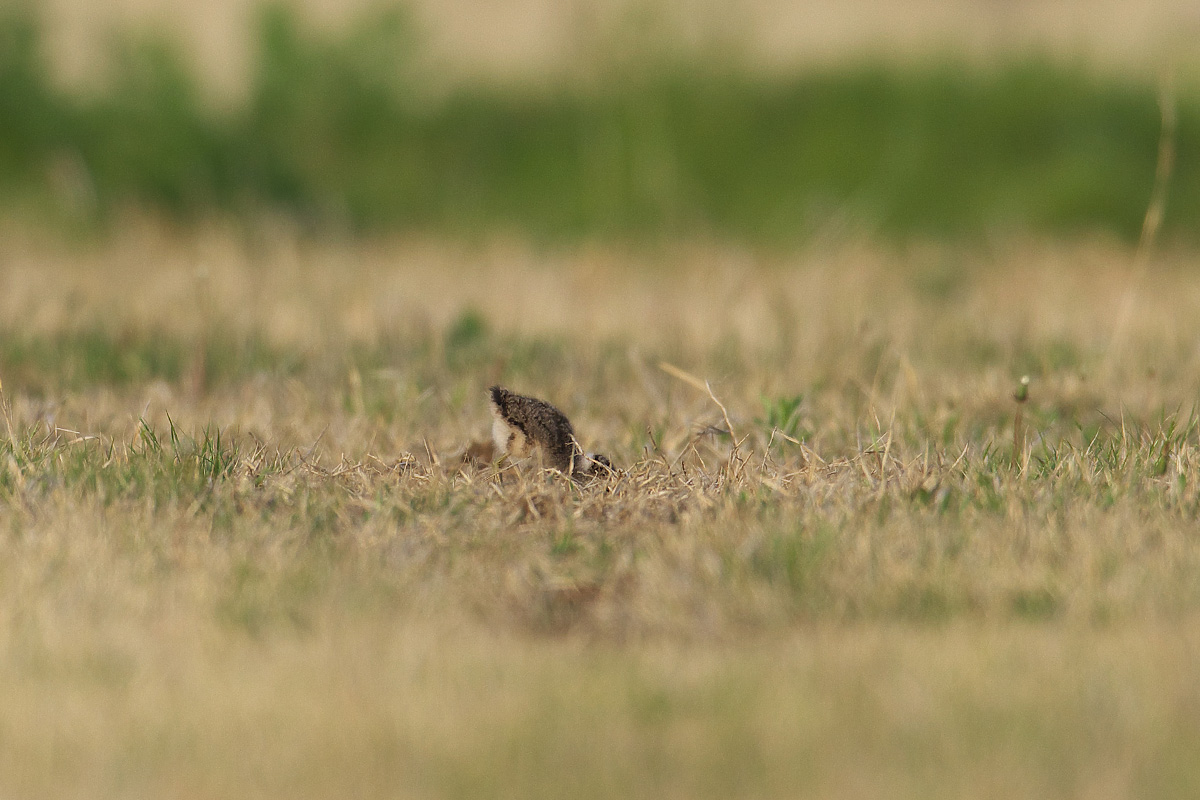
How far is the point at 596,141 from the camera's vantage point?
12266 millimetres

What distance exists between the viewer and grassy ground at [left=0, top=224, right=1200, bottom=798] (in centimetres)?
227

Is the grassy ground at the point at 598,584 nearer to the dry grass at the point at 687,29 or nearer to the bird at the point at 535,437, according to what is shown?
the bird at the point at 535,437

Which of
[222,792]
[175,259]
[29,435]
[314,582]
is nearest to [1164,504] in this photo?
[314,582]

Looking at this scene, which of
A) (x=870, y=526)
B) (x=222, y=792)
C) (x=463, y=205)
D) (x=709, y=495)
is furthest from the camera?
(x=463, y=205)

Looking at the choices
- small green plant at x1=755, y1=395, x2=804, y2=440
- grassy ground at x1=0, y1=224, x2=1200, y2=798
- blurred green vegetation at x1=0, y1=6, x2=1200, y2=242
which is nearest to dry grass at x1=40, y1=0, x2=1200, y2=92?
blurred green vegetation at x1=0, y1=6, x2=1200, y2=242

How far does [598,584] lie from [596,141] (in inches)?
374

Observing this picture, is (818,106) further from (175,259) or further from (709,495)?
(709,495)

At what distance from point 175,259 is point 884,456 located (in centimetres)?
601

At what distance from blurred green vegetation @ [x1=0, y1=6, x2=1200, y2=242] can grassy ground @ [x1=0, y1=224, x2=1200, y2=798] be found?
17.6 ft

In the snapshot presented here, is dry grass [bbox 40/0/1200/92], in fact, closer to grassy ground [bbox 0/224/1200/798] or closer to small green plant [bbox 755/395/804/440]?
grassy ground [bbox 0/224/1200/798]

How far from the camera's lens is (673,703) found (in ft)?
8.04

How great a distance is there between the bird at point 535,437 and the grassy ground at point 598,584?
118mm

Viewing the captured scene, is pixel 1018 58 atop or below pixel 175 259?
atop

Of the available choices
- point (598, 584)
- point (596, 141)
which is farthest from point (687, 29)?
point (598, 584)
